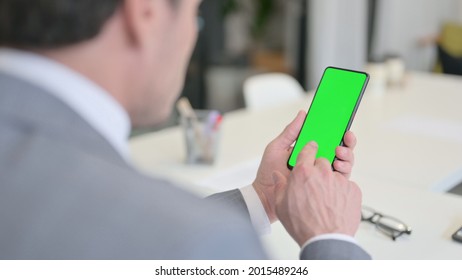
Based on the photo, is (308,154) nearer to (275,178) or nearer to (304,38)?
(275,178)

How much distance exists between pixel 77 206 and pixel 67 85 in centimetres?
11

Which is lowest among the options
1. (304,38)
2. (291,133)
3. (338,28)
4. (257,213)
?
(304,38)

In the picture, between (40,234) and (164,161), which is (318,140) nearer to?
(40,234)

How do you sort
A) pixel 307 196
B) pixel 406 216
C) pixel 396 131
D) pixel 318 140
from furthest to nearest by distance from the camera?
1. pixel 396 131
2. pixel 406 216
3. pixel 318 140
4. pixel 307 196

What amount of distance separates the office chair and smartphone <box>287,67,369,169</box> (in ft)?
4.51

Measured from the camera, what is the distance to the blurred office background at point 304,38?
364cm

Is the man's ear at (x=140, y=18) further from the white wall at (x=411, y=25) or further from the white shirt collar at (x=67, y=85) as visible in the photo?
the white wall at (x=411, y=25)

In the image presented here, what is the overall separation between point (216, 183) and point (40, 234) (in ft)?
3.29

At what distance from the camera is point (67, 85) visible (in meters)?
0.54

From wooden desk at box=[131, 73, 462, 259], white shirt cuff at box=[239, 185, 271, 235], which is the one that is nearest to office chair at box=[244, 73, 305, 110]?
→ wooden desk at box=[131, 73, 462, 259]

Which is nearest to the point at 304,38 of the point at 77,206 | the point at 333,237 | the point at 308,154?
the point at 308,154

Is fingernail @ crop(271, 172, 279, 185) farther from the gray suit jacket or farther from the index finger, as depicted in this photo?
the gray suit jacket

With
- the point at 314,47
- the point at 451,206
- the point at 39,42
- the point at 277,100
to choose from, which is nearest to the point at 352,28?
the point at 314,47

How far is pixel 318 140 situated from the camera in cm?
87
